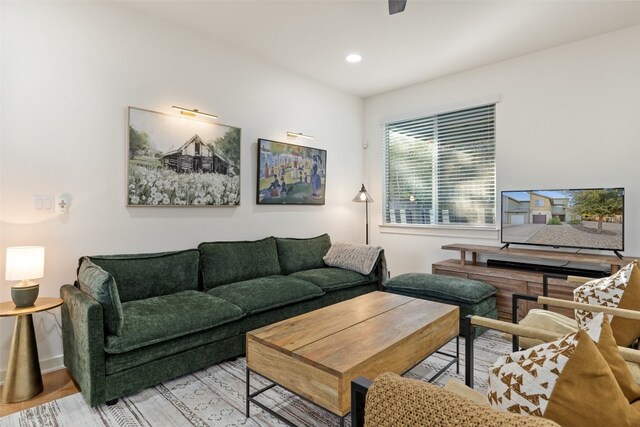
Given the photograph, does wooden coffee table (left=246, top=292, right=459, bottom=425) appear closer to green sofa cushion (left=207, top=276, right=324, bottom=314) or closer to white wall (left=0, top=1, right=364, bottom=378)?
green sofa cushion (left=207, top=276, right=324, bottom=314)

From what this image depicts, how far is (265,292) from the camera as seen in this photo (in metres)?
2.93

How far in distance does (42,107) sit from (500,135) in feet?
14.1

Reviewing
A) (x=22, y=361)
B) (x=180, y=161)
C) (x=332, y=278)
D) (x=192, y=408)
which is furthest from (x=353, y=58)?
(x=22, y=361)

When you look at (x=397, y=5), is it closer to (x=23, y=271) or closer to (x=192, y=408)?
(x=192, y=408)

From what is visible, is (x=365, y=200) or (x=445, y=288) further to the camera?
(x=365, y=200)

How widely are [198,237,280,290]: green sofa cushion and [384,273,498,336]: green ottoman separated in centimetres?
127

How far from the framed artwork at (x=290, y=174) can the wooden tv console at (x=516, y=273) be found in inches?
69.3

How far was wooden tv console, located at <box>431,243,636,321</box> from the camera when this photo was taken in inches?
119

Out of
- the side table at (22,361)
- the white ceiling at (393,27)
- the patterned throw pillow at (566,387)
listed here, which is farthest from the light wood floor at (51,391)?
the white ceiling at (393,27)

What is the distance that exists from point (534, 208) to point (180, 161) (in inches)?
139

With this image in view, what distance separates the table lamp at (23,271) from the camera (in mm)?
2146

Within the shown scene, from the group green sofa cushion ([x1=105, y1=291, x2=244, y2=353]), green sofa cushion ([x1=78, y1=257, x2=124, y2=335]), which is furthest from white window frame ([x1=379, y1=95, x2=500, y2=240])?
green sofa cushion ([x1=78, y1=257, x2=124, y2=335])

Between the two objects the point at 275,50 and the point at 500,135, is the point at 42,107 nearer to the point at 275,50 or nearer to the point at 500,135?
the point at 275,50

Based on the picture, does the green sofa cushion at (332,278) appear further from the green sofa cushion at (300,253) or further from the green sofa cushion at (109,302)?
the green sofa cushion at (109,302)
